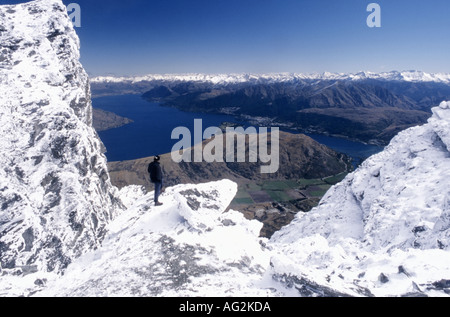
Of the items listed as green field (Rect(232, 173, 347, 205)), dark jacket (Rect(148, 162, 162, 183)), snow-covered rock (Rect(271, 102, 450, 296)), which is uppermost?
dark jacket (Rect(148, 162, 162, 183))

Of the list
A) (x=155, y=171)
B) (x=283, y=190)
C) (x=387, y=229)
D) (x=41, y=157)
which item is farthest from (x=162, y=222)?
(x=283, y=190)

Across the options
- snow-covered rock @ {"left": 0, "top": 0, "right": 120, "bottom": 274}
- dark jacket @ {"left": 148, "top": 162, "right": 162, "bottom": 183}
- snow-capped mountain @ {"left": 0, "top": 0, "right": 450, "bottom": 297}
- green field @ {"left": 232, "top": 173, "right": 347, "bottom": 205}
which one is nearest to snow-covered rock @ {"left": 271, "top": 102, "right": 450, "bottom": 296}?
snow-capped mountain @ {"left": 0, "top": 0, "right": 450, "bottom": 297}

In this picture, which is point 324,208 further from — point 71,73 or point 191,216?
point 71,73

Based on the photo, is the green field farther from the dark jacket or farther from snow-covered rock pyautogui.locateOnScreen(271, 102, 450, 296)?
the dark jacket

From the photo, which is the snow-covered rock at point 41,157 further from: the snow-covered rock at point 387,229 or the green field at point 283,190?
the green field at point 283,190

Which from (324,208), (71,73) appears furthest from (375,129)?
(71,73)
